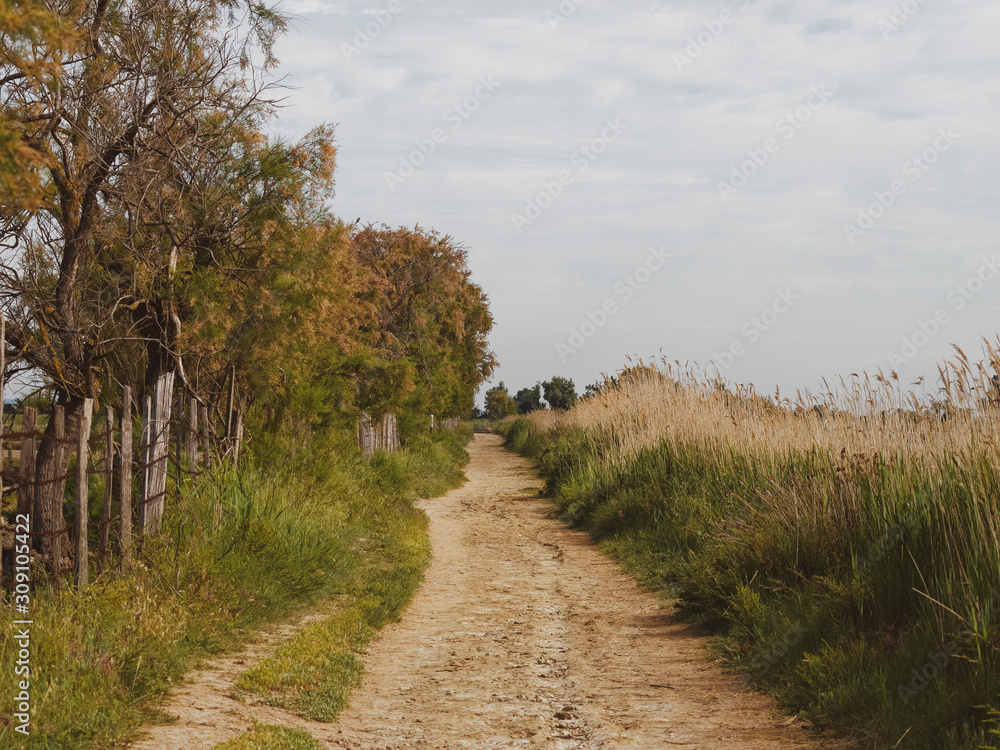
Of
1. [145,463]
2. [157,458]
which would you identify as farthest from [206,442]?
[145,463]

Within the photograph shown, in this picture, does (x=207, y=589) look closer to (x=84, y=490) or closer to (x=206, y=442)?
(x=84, y=490)

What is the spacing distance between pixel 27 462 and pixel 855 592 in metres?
6.76

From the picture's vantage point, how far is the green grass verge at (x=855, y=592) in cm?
450

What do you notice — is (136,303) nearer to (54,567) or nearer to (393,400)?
(54,567)

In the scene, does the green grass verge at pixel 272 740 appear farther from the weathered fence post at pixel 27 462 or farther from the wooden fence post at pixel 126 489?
the weathered fence post at pixel 27 462

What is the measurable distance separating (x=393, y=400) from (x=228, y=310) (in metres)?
6.90

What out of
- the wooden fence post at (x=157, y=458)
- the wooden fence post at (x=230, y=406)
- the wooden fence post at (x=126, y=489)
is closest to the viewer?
the wooden fence post at (x=126, y=489)

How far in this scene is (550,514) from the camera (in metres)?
16.3

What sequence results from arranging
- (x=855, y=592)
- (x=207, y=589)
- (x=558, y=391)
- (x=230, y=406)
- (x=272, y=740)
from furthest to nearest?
1. (x=558, y=391)
2. (x=230, y=406)
3. (x=207, y=589)
4. (x=855, y=592)
5. (x=272, y=740)

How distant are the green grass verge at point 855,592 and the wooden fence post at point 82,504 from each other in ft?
16.6

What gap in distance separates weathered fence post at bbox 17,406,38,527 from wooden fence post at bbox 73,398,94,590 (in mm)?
652

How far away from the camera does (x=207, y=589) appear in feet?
22.6

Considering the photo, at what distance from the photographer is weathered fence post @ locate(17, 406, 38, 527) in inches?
281

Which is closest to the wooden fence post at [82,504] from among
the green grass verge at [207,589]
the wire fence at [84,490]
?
the wire fence at [84,490]
